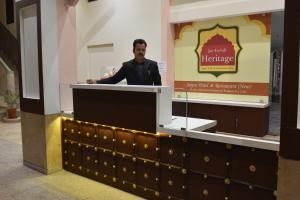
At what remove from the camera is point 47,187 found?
3893 mm

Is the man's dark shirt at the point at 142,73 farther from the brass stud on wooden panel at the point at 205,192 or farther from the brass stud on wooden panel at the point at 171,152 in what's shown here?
the brass stud on wooden panel at the point at 205,192

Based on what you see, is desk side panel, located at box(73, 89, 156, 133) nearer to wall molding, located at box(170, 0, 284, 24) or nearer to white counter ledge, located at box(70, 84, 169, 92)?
white counter ledge, located at box(70, 84, 169, 92)

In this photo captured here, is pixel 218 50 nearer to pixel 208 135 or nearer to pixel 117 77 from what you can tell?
pixel 117 77

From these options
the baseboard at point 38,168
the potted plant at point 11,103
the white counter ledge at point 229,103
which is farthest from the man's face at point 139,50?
the potted plant at point 11,103

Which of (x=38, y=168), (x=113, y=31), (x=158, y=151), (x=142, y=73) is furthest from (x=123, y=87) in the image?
(x=113, y=31)

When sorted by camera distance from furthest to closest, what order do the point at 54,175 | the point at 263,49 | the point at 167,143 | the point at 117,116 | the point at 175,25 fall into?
the point at 175,25
the point at 263,49
the point at 54,175
the point at 117,116
the point at 167,143

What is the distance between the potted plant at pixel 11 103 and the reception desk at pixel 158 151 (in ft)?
18.0

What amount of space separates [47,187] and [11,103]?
5940mm

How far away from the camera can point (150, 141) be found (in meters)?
3.28

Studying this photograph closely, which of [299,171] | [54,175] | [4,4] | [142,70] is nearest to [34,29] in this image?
[142,70]

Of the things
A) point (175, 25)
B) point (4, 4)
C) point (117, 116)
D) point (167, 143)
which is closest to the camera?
point (167, 143)

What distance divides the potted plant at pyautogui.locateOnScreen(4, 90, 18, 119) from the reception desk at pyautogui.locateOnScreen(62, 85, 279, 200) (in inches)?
216

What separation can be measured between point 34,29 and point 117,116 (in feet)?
6.79

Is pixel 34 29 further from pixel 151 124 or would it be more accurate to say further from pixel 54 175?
pixel 151 124
